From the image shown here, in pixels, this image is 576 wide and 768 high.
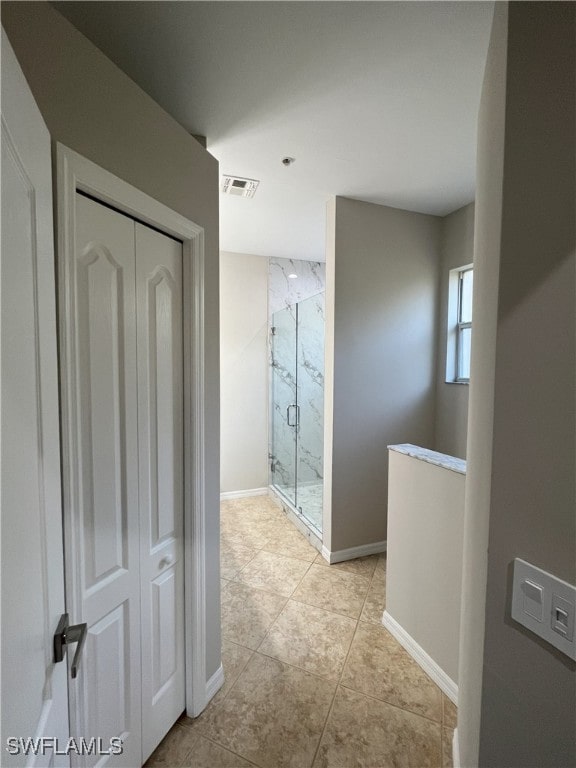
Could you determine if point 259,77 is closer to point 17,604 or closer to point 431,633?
point 17,604

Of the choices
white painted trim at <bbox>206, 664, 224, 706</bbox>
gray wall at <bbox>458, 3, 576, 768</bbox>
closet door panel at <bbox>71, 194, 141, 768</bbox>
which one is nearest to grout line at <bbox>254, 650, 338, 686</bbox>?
white painted trim at <bbox>206, 664, 224, 706</bbox>

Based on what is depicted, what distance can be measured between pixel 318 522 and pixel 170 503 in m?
2.00

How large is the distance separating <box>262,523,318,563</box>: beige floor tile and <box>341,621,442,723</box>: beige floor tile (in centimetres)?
90

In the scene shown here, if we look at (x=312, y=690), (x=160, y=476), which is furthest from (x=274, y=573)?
(x=160, y=476)

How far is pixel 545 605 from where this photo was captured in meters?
0.65

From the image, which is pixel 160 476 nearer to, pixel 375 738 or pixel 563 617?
pixel 563 617

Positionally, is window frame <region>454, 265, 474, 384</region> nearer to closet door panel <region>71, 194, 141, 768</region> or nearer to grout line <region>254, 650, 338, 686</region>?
grout line <region>254, 650, 338, 686</region>

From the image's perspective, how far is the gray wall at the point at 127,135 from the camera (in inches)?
33.5

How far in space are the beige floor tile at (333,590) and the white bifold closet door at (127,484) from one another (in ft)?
3.40

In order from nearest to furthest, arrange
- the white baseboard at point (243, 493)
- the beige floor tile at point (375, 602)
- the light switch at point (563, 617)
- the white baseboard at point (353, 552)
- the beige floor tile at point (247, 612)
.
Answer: the light switch at point (563, 617) < the beige floor tile at point (247, 612) < the beige floor tile at point (375, 602) < the white baseboard at point (353, 552) < the white baseboard at point (243, 493)

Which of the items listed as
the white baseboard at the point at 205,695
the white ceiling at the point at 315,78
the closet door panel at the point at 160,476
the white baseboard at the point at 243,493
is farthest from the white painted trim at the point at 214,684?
the white ceiling at the point at 315,78

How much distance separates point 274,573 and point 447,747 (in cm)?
142

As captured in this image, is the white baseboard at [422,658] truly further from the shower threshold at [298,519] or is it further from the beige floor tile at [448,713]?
the shower threshold at [298,519]

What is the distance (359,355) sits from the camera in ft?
8.75
